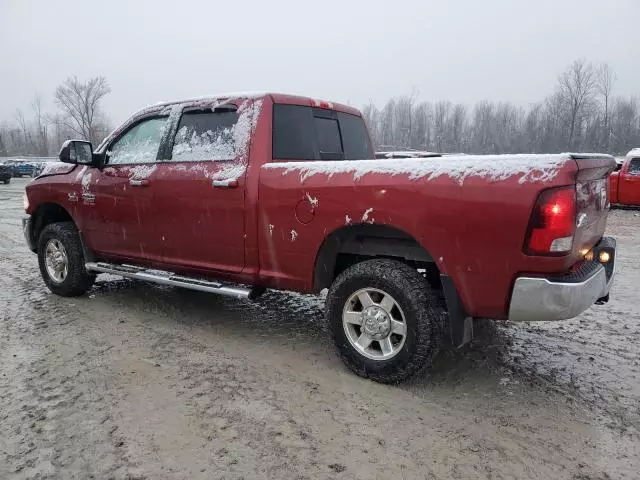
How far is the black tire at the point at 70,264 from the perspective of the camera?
5148 millimetres

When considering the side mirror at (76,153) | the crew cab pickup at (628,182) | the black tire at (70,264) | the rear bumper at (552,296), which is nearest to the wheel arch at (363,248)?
the rear bumper at (552,296)

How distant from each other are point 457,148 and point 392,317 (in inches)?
2617

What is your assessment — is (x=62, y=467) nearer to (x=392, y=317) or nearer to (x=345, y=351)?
(x=345, y=351)

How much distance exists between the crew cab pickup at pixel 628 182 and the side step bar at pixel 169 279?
14.5 m

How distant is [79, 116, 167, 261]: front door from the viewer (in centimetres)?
444

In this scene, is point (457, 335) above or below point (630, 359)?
above

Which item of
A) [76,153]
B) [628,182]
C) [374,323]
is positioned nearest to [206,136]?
[76,153]

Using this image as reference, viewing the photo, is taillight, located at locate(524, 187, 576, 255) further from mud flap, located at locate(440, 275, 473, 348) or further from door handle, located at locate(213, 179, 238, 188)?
door handle, located at locate(213, 179, 238, 188)

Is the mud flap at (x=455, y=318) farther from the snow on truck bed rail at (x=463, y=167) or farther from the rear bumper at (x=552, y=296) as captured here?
the snow on truck bed rail at (x=463, y=167)

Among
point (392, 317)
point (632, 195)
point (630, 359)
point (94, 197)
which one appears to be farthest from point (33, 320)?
point (632, 195)

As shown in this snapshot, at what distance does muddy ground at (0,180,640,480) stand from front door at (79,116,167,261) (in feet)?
2.22

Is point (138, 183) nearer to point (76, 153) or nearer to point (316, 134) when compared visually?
point (76, 153)

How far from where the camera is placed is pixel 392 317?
10.6 feet

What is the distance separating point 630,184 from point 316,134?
1413 cm
